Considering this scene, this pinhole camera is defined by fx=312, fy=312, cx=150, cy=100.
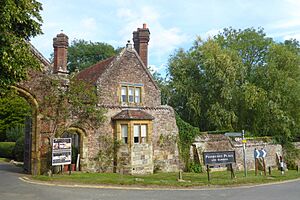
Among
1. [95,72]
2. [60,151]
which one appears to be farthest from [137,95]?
[60,151]

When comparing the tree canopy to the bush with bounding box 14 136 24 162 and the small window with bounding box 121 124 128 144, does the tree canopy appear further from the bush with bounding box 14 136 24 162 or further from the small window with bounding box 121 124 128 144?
the bush with bounding box 14 136 24 162

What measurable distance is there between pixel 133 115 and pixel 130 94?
213 centimetres

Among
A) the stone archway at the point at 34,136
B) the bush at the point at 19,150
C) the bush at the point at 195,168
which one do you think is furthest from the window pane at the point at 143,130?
the bush at the point at 19,150

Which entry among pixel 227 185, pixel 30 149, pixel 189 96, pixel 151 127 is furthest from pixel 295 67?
pixel 30 149

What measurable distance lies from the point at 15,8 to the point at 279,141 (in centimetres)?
3204

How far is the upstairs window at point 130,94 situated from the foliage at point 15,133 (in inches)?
590

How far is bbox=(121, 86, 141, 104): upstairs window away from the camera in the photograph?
25.5 meters

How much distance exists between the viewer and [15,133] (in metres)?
34.4

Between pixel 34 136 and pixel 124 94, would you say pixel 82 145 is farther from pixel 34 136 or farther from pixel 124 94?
pixel 124 94

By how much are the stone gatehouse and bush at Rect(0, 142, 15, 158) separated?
8.78 metres

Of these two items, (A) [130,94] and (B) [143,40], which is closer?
(A) [130,94]

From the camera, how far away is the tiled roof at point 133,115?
24.2 m

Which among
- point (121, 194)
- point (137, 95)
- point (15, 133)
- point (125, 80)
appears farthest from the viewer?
point (15, 133)

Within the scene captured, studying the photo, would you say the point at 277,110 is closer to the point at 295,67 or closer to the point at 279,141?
the point at 279,141
